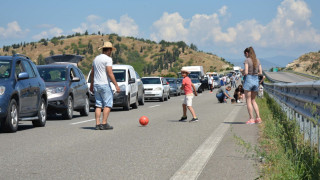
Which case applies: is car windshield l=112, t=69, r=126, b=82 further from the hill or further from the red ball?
the hill

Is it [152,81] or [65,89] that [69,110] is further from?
[152,81]

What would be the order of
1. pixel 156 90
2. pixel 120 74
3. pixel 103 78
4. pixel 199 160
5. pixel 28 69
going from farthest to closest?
pixel 156 90 < pixel 120 74 < pixel 28 69 < pixel 103 78 < pixel 199 160

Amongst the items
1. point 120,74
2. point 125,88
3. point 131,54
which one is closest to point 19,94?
point 125,88

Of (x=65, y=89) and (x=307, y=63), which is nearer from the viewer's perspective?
(x=65, y=89)

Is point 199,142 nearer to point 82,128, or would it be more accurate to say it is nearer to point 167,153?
point 167,153

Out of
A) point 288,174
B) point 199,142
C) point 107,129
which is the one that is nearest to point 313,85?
point 199,142

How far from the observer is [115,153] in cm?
847

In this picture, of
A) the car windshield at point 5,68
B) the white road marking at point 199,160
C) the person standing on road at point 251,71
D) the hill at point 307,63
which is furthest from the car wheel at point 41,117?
the hill at point 307,63

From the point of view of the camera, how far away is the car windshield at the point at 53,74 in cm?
1729

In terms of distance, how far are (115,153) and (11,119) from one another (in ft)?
13.8

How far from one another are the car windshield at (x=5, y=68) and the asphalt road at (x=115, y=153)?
1.32 m

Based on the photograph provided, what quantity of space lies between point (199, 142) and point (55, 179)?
14.1 feet

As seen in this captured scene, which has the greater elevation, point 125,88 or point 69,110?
point 125,88

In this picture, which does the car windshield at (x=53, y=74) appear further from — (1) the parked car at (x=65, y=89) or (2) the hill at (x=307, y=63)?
(2) the hill at (x=307, y=63)
